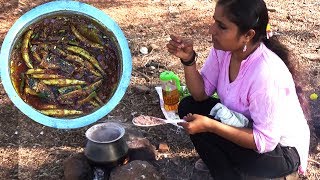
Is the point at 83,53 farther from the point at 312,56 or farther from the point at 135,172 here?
the point at 312,56

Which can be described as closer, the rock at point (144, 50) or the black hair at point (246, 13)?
the black hair at point (246, 13)

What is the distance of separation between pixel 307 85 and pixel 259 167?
1.48m

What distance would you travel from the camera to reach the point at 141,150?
2.71 m

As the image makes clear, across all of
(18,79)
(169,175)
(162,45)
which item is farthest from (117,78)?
(162,45)

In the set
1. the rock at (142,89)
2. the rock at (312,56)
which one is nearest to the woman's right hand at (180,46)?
the rock at (142,89)

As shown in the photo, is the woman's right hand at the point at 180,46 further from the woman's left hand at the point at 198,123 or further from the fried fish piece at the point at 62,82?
the fried fish piece at the point at 62,82

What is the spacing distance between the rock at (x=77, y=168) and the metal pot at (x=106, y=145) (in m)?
0.05

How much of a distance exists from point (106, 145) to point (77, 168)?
0.72ft

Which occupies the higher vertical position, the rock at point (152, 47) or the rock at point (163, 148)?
the rock at point (152, 47)

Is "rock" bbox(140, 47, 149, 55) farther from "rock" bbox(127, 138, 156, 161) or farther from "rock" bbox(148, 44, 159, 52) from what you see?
"rock" bbox(127, 138, 156, 161)

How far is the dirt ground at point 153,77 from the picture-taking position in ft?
9.10

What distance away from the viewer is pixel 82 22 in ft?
7.87

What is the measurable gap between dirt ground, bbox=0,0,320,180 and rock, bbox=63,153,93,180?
14 cm

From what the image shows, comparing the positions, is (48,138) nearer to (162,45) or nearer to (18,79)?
(18,79)
